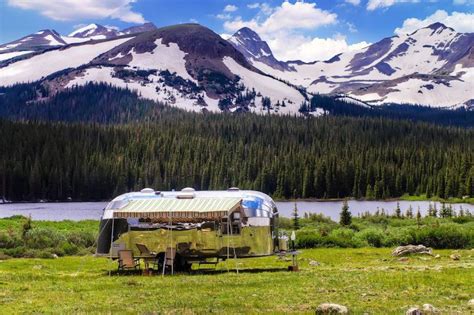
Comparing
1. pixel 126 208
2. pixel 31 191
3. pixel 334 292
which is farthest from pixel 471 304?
pixel 31 191

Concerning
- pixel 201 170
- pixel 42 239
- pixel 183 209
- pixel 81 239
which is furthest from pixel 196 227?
pixel 201 170

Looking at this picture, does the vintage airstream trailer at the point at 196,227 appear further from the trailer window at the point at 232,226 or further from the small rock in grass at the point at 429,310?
the small rock in grass at the point at 429,310

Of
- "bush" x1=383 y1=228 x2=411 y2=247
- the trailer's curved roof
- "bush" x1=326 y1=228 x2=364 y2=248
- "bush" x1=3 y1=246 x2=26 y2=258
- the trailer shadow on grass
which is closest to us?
the trailer shadow on grass

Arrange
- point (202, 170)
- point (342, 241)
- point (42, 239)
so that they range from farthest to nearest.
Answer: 1. point (202, 170)
2. point (342, 241)
3. point (42, 239)

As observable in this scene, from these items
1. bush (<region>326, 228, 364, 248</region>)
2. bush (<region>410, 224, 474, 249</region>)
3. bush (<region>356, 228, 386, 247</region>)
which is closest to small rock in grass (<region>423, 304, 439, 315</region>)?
bush (<region>410, 224, 474, 249</region>)

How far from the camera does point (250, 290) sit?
25828mm

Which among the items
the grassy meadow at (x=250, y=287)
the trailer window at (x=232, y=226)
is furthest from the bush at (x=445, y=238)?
the trailer window at (x=232, y=226)

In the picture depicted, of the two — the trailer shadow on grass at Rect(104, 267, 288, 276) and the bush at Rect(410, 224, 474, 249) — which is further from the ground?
the bush at Rect(410, 224, 474, 249)

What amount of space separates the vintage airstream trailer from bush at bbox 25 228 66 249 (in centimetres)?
1790

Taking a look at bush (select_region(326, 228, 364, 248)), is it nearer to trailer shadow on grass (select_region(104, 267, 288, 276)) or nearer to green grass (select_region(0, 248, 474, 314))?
green grass (select_region(0, 248, 474, 314))

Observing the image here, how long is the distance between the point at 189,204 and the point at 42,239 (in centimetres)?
2186

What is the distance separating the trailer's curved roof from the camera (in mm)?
34656

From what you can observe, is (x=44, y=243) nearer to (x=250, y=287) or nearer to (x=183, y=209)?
(x=183, y=209)

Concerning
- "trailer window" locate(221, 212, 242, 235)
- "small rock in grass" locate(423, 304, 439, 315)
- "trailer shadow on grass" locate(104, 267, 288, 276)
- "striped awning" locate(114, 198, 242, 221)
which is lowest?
A: "trailer shadow on grass" locate(104, 267, 288, 276)
